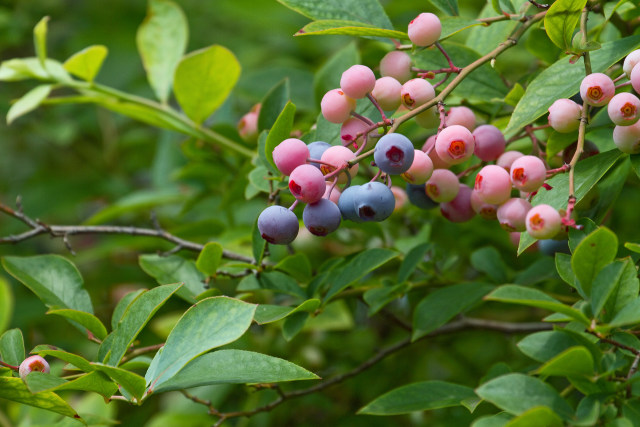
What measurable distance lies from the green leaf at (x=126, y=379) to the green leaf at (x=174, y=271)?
254 millimetres

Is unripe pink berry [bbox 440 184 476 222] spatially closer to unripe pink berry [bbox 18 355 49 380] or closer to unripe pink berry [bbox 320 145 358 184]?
unripe pink berry [bbox 320 145 358 184]

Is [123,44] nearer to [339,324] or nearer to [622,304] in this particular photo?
[339,324]

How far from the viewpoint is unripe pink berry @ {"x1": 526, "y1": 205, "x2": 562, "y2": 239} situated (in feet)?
2.06

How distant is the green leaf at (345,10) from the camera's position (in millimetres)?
815

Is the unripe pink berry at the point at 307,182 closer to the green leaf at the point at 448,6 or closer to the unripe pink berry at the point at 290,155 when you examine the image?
the unripe pink berry at the point at 290,155

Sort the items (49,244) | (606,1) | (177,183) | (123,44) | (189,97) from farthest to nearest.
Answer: (49,244) → (123,44) → (177,183) → (189,97) → (606,1)

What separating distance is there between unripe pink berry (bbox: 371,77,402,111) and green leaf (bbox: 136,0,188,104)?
2.10 feet

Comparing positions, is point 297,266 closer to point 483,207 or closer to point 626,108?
point 483,207

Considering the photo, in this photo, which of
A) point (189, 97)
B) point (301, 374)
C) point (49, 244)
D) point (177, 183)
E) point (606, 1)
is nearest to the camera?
point (301, 374)

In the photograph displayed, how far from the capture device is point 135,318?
27.6 inches

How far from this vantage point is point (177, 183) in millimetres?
1582

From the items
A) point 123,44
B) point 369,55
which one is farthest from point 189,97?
point 123,44

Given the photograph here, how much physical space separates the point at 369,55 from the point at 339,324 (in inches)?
20.5

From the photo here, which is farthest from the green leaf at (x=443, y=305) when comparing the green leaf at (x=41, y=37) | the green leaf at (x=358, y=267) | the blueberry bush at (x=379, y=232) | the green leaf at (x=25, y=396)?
the green leaf at (x=41, y=37)
